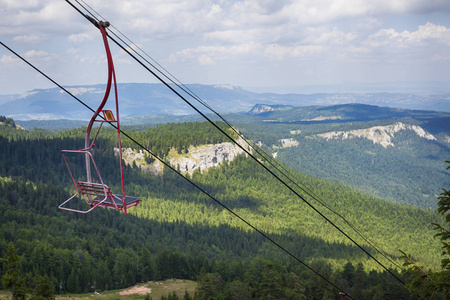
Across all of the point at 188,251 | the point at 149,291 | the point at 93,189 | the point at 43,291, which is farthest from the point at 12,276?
the point at 188,251

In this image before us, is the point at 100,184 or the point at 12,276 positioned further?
the point at 12,276

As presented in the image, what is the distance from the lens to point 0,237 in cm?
11288

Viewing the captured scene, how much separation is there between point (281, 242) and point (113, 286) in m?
76.9

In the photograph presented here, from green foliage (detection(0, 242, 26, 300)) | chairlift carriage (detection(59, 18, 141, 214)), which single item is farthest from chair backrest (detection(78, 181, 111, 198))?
green foliage (detection(0, 242, 26, 300))

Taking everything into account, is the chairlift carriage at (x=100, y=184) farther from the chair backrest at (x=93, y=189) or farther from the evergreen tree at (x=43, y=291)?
the evergreen tree at (x=43, y=291)

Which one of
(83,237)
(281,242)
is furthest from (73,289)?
(281,242)

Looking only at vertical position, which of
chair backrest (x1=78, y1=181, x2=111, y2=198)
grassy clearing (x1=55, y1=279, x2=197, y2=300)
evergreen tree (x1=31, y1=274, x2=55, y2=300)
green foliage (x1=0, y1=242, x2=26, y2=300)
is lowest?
grassy clearing (x1=55, y1=279, x2=197, y2=300)

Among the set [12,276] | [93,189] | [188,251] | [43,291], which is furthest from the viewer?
[188,251]

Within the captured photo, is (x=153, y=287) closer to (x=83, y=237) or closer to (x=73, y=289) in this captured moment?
(x=73, y=289)

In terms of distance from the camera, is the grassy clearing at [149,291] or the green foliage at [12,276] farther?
the grassy clearing at [149,291]

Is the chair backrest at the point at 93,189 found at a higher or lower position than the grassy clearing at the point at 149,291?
higher

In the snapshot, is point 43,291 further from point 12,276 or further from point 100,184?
point 100,184

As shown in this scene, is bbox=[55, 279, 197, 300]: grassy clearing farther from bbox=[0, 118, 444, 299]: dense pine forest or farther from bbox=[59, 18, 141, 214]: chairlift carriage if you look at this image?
bbox=[59, 18, 141, 214]: chairlift carriage

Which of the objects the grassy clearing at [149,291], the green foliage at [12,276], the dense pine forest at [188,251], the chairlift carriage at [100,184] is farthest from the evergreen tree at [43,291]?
the chairlift carriage at [100,184]
